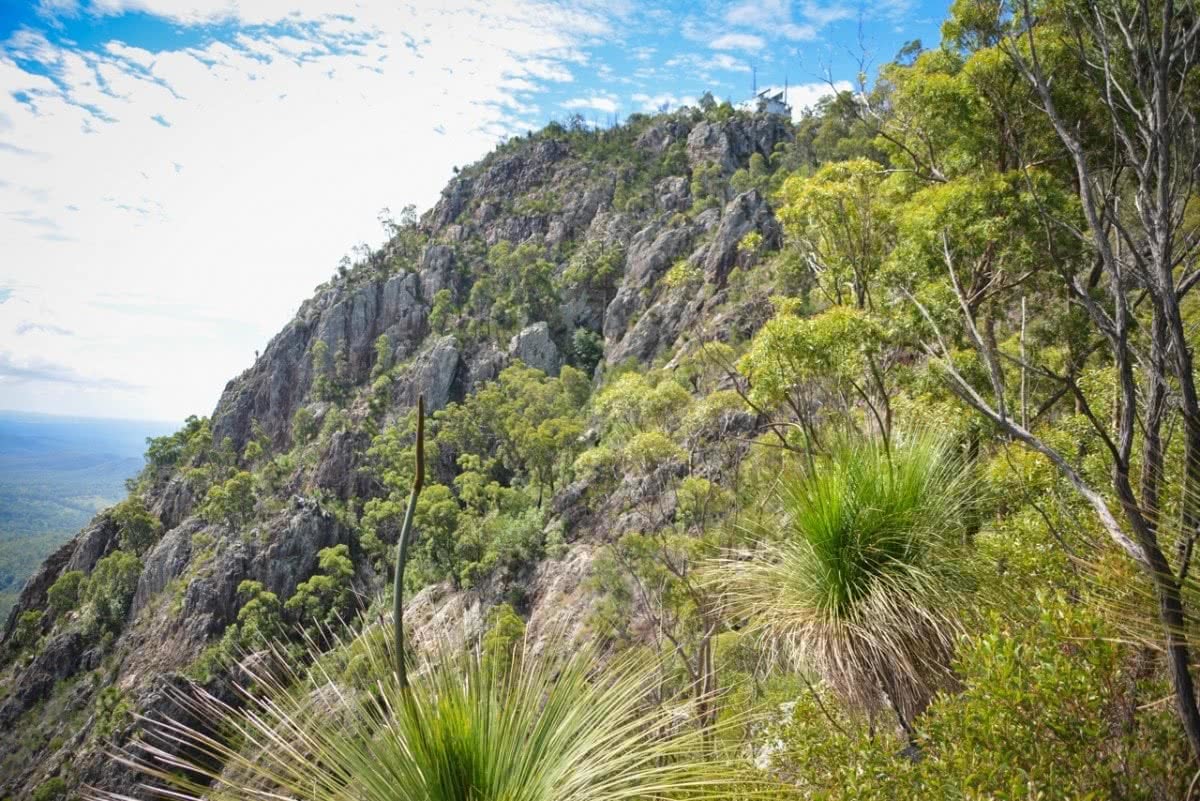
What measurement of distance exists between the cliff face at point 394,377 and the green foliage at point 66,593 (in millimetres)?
694

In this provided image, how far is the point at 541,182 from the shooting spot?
78.1 m

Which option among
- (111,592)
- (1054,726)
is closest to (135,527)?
(111,592)

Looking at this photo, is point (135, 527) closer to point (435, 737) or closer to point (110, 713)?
point (110, 713)

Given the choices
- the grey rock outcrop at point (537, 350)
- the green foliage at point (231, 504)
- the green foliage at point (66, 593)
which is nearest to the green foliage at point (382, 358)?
the grey rock outcrop at point (537, 350)

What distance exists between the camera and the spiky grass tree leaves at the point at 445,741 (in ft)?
6.73

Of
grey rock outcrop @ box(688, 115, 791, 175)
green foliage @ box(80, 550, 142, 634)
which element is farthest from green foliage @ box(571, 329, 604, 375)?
green foliage @ box(80, 550, 142, 634)

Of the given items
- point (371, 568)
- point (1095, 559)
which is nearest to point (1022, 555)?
point (1095, 559)

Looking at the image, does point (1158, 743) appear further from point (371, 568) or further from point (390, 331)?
point (390, 331)

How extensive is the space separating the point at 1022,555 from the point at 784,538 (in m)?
1.18

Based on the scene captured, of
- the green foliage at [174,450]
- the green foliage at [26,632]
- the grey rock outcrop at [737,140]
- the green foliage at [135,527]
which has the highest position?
the grey rock outcrop at [737,140]

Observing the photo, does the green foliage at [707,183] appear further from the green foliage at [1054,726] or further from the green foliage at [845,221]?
the green foliage at [1054,726]

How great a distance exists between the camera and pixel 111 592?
44.7m

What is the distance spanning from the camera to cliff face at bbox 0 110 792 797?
1414 inches

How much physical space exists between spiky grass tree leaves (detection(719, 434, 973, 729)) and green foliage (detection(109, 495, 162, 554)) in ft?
198
